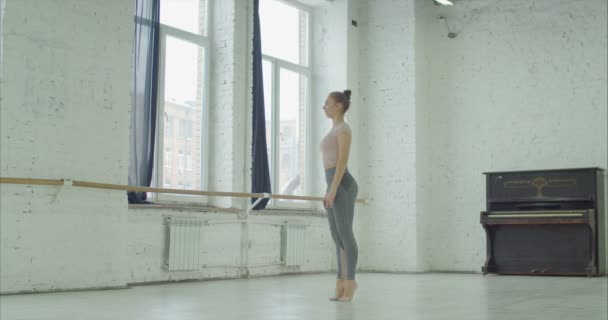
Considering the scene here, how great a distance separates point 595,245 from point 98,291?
5.43 metres

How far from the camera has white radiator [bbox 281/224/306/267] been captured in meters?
8.42

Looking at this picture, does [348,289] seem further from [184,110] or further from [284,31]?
[284,31]

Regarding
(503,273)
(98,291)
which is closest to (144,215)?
(98,291)

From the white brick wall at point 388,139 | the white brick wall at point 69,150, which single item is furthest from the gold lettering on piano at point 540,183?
the white brick wall at point 69,150

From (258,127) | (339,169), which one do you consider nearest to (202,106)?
(258,127)

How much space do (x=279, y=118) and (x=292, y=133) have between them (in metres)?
0.38

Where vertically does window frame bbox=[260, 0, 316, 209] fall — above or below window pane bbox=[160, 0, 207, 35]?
below

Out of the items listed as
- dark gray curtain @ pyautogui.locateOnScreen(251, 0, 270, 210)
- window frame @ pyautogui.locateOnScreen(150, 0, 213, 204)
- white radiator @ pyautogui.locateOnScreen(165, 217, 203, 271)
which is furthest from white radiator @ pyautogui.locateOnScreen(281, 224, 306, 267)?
white radiator @ pyautogui.locateOnScreen(165, 217, 203, 271)

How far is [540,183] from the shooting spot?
27.6 feet

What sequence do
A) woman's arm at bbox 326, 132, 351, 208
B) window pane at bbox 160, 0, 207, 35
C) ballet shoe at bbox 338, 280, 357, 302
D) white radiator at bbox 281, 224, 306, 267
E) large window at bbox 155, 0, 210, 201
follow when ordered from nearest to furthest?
woman's arm at bbox 326, 132, 351, 208
ballet shoe at bbox 338, 280, 357, 302
large window at bbox 155, 0, 210, 201
window pane at bbox 160, 0, 207, 35
white radiator at bbox 281, 224, 306, 267

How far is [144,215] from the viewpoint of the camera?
667 cm

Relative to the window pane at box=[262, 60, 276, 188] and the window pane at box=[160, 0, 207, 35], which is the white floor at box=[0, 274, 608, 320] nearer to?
the window pane at box=[262, 60, 276, 188]

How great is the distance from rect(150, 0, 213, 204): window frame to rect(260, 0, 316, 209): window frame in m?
1.07

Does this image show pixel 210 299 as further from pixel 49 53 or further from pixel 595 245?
pixel 595 245
